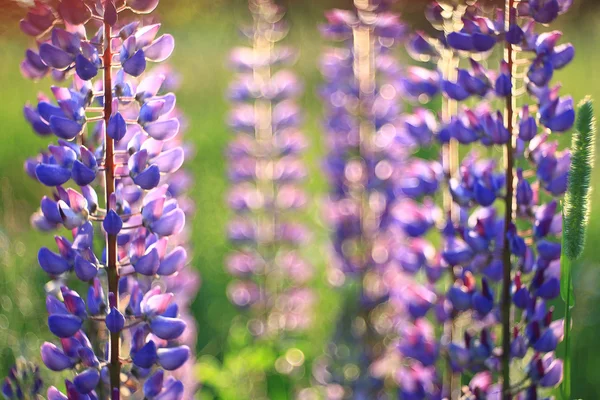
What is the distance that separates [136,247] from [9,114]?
4346mm

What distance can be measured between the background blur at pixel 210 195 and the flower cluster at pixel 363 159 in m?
0.22

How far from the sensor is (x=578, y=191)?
171cm

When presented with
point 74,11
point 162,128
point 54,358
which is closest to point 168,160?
point 162,128

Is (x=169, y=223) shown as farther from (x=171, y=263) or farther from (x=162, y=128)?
(x=162, y=128)

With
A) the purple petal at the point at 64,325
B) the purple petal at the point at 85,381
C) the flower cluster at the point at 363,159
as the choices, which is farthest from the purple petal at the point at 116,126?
the flower cluster at the point at 363,159

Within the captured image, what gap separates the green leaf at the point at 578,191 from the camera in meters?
1.70

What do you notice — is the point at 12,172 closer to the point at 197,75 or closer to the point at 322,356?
the point at 322,356

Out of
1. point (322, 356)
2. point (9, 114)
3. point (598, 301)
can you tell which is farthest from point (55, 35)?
point (9, 114)

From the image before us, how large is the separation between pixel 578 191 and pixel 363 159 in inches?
92.2

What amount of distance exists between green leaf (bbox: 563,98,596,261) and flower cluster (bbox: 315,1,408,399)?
1.95 m

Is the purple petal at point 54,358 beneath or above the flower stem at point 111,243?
beneath

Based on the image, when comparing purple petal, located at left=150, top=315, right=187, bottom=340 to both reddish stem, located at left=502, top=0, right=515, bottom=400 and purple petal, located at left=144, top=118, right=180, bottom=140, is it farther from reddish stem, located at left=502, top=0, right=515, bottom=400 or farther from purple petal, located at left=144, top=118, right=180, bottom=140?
reddish stem, located at left=502, top=0, right=515, bottom=400

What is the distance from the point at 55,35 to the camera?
1901 mm

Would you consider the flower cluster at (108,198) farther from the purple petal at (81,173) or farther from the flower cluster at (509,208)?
the flower cluster at (509,208)
